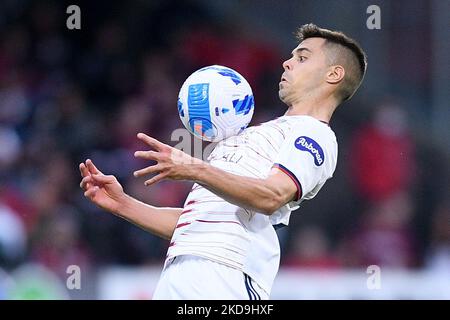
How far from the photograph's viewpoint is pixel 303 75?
468cm

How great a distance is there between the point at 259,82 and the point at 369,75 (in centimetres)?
123

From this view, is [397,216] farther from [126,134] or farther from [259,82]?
[126,134]

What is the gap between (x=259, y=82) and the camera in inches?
404

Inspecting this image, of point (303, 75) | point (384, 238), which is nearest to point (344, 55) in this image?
point (303, 75)

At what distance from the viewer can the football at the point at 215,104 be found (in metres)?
4.33

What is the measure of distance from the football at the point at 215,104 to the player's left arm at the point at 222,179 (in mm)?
364

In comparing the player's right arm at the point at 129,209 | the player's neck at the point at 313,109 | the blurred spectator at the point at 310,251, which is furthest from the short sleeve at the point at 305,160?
the blurred spectator at the point at 310,251

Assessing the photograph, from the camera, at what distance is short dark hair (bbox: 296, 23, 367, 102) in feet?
15.8

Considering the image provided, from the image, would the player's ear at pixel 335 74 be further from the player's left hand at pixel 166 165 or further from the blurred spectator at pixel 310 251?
the blurred spectator at pixel 310 251

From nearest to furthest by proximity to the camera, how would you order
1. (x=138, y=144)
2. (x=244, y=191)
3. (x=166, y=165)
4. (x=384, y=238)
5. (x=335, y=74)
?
(x=166, y=165), (x=244, y=191), (x=335, y=74), (x=384, y=238), (x=138, y=144)

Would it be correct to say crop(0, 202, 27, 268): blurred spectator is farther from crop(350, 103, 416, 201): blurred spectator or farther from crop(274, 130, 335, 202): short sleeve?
crop(274, 130, 335, 202): short sleeve

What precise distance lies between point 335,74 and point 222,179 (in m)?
1.11

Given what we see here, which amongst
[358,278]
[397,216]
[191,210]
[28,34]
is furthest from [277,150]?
[28,34]

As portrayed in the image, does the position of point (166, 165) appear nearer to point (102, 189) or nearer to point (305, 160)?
point (305, 160)
